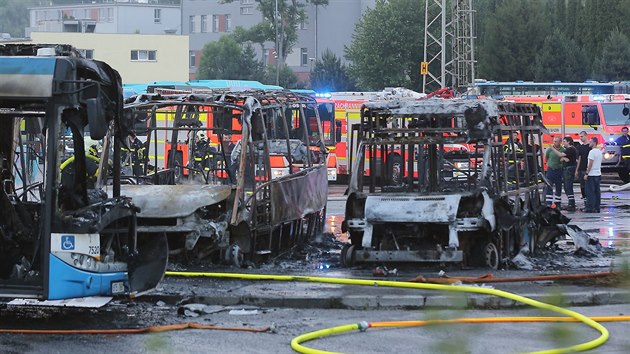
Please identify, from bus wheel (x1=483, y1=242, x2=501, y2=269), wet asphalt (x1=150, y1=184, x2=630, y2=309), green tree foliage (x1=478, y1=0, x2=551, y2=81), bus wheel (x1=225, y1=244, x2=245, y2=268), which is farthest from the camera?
green tree foliage (x1=478, y1=0, x2=551, y2=81)

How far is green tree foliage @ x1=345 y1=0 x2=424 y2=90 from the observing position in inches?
2825

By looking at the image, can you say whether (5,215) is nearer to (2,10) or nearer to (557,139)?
(557,139)

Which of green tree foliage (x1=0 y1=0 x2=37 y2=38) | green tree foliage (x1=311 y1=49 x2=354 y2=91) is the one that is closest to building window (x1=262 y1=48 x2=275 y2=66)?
green tree foliage (x1=311 y1=49 x2=354 y2=91)

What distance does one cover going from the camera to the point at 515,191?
1413 cm

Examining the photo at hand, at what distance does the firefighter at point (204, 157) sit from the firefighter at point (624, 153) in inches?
770

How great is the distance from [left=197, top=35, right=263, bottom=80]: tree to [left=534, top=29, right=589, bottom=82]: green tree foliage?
27.0 metres

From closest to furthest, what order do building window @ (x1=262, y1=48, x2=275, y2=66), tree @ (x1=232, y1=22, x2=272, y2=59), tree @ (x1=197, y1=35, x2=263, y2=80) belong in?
1. tree @ (x1=197, y1=35, x2=263, y2=80)
2. tree @ (x1=232, y1=22, x2=272, y2=59)
3. building window @ (x1=262, y1=48, x2=275, y2=66)

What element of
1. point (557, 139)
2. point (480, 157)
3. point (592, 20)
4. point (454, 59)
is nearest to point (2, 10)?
point (592, 20)

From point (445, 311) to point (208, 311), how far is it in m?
7.85

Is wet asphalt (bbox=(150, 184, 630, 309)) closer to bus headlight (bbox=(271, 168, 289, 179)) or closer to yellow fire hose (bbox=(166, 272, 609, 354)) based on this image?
yellow fire hose (bbox=(166, 272, 609, 354))

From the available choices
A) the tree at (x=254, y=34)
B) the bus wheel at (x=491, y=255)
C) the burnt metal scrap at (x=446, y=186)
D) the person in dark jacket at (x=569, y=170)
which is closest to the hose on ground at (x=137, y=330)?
the burnt metal scrap at (x=446, y=186)

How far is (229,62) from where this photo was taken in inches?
3346

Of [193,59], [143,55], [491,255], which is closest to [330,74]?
[143,55]

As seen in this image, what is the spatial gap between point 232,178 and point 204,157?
4.29 feet
